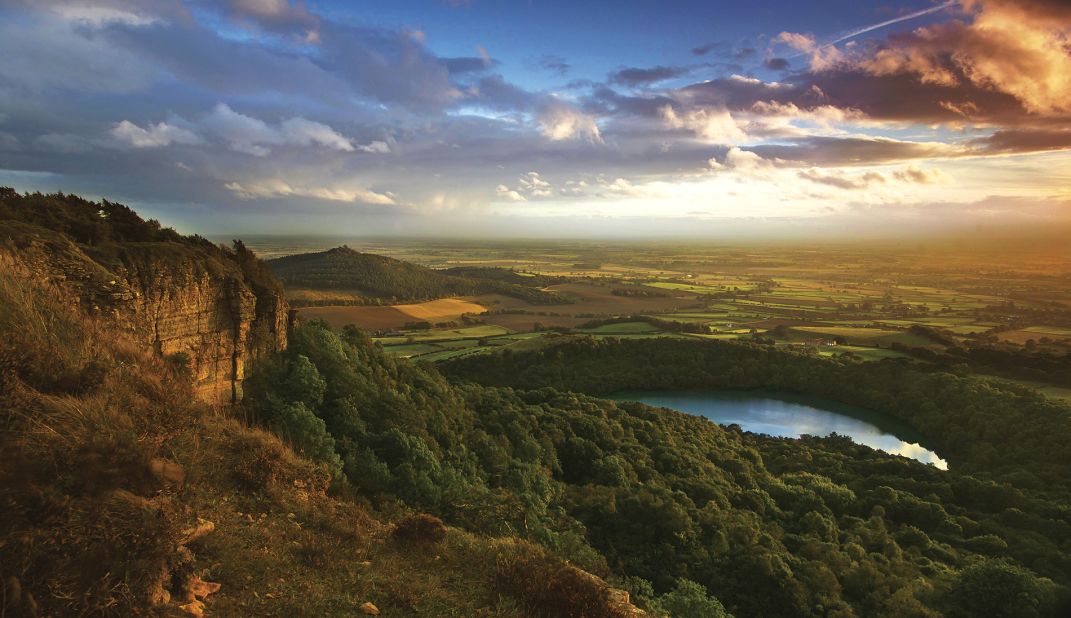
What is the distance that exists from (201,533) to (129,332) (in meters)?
7.50

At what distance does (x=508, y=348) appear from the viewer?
71.8 meters

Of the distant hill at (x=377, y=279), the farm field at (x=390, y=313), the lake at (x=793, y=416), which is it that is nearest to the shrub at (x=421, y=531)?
the lake at (x=793, y=416)

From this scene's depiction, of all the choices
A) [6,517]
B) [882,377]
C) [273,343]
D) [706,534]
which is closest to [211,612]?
[6,517]

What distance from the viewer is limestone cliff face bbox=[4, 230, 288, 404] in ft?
39.7

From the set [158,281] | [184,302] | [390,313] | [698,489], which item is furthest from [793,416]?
[158,281]

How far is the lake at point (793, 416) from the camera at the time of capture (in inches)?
2088

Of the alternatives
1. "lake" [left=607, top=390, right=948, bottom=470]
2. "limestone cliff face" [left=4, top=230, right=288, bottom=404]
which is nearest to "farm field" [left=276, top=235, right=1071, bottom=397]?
"lake" [left=607, top=390, right=948, bottom=470]

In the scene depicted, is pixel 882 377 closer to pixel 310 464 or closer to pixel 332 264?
pixel 310 464

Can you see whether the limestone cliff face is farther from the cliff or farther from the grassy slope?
the grassy slope

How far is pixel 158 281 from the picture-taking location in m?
14.7

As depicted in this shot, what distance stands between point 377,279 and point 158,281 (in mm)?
98647

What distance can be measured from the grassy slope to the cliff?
154cm

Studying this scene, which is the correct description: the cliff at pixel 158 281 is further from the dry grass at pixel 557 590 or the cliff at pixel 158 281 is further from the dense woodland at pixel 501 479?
the dry grass at pixel 557 590

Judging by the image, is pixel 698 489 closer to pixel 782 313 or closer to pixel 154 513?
pixel 154 513
